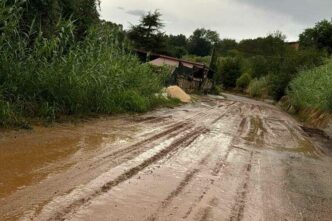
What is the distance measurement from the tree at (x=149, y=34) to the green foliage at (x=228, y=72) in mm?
17582

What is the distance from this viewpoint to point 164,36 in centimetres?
6128

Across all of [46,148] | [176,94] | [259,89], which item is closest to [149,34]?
[259,89]

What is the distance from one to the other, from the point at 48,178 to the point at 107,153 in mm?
1876

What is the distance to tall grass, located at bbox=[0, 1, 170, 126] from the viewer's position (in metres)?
8.34

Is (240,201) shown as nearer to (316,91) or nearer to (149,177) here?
(149,177)

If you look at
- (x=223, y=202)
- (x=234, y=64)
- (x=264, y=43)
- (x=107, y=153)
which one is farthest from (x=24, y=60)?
(x=264, y=43)

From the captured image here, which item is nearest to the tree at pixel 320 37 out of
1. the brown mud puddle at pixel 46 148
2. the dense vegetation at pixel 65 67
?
the dense vegetation at pixel 65 67

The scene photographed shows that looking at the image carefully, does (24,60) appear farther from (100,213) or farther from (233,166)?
(100,213)

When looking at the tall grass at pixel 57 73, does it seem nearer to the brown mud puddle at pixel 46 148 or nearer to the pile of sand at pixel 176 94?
the brown mud puddle at pixel 46 148

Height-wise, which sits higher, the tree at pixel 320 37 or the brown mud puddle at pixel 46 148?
the tree at pixel 320 37

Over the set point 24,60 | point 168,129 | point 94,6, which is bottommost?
point 168,129

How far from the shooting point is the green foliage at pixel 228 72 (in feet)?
245

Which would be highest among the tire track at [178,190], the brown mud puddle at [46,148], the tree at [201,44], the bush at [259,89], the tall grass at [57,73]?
the tree at [201,44]

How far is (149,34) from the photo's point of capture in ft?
198
